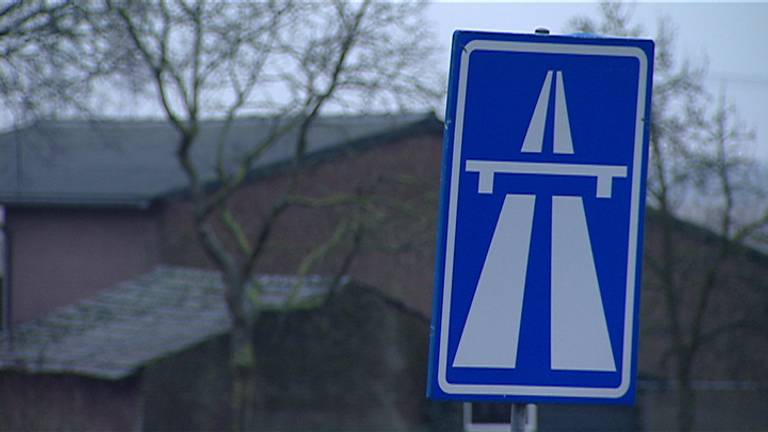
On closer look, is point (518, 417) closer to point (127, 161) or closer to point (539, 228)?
point (539, 228)

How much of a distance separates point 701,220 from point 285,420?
7.58 m

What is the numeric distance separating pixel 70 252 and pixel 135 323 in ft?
16.3

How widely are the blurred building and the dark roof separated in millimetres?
58

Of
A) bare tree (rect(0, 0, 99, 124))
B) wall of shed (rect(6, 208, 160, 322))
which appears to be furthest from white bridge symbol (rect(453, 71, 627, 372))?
wall of shed (rect(6, 208, 160, 322))

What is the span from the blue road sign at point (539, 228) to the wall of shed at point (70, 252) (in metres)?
18.7

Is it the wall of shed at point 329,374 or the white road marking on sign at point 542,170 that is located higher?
the white road marking on sign at point 542,170

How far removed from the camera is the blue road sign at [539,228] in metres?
2.67

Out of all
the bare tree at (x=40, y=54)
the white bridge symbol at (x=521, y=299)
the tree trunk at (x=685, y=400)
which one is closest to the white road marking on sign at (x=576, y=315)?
the white bridge symbol at (x=521, y=299)

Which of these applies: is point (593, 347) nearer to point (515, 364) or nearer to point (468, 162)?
point (515, 364)

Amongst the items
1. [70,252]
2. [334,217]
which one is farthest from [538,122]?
[70,252]

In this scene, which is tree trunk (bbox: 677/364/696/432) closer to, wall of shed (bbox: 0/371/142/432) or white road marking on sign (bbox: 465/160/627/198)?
wall of shed (bbox: 0/371/142/432)

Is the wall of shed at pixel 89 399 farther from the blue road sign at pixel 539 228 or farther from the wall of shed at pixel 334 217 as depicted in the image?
the blue road sign at pixel 539 228

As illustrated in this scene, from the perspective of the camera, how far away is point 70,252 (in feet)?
70.0

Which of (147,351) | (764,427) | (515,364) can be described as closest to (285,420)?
(147,351)
